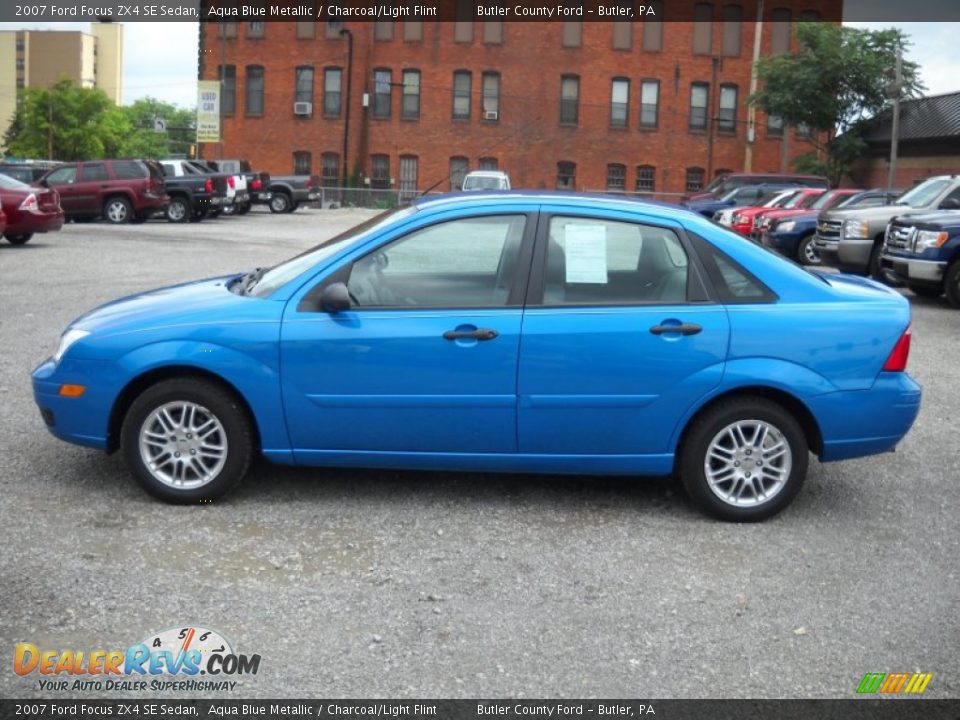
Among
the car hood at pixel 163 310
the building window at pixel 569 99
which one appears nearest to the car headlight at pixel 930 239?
the car hood at pixel 163 310

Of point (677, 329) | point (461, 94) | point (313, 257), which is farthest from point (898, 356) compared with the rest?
point (461, 94)

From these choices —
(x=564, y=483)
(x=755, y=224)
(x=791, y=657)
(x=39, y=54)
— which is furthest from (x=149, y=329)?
(x=39, y=54)

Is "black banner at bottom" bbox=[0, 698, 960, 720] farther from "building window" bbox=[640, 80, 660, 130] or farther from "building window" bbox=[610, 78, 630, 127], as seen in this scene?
"building window" bbox=[640, 80, 660, 130]

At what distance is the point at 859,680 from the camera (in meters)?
4.38

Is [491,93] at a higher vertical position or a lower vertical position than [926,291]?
higher

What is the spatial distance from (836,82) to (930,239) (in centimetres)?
3497

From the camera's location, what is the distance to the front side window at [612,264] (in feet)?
20.2

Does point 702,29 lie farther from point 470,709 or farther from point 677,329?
point 470,709

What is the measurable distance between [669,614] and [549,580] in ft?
1.90

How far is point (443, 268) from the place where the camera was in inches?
248

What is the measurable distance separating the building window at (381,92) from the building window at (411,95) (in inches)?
30.3

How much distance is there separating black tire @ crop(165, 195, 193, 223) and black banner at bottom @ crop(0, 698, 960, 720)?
32192mm

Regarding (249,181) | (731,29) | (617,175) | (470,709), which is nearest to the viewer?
(470,709)

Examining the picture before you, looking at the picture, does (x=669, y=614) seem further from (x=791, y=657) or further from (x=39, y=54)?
(x=39, y=54)
